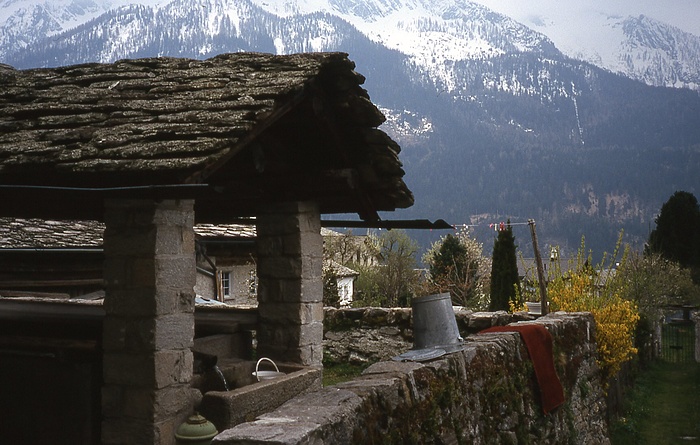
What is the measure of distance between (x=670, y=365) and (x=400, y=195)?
19.9m

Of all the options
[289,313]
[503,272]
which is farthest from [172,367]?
[503,272]

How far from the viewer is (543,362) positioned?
22.6 feet

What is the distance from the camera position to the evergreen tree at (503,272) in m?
19.9

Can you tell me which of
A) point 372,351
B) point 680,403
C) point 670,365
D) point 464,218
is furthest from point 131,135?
point 464,218

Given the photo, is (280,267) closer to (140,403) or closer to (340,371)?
(140,403)

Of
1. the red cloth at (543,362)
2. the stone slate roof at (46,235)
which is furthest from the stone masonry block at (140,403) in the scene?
the stone slate roof at (46,235)

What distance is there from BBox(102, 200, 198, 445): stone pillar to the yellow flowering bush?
7559 mm

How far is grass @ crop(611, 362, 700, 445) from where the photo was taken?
11.9 metres

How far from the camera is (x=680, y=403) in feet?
52.3

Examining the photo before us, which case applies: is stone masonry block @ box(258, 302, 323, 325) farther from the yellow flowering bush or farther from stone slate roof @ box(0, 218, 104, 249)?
the yellow flowering bush

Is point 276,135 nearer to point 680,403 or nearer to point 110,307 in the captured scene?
point 110,307

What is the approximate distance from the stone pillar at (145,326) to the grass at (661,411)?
755cm

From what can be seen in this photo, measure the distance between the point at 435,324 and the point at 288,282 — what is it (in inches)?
91.2

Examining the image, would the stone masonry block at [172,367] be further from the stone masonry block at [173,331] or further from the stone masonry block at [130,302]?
the stone masonry block at [130,302]
